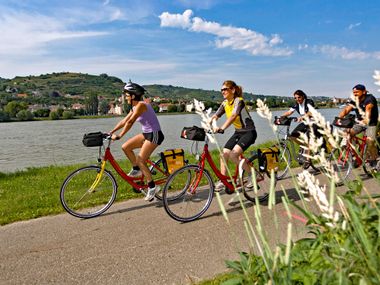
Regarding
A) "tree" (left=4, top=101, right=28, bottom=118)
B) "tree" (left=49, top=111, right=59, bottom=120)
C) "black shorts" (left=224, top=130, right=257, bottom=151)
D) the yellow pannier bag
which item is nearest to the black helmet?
the yellow pannier bag

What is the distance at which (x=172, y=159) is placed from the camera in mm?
5816

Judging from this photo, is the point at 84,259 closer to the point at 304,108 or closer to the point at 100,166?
the point at 100,166

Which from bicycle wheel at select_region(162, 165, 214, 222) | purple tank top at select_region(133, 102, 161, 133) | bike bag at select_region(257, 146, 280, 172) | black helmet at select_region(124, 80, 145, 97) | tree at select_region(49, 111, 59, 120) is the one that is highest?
black helmet at select_region(124, 80, 145, 97)

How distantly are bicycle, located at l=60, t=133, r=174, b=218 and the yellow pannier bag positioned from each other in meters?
0.17

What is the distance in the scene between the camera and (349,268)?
1447 millimetres

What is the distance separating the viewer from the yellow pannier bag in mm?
5758

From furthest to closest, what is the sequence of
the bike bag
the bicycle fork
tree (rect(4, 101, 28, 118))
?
tree (rect(4, 101, 28, 118)) → the bike bag → the bicycle fork

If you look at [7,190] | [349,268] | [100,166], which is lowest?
[7,190]

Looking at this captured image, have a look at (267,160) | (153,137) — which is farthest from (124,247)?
(267,160)

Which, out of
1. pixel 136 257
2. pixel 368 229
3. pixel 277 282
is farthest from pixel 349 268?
pixel 136 257

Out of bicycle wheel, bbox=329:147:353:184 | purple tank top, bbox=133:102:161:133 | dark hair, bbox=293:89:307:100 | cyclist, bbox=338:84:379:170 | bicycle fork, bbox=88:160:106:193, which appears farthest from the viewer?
dark hair, bbox=293:89:307:100

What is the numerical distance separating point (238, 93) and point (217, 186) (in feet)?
5.27

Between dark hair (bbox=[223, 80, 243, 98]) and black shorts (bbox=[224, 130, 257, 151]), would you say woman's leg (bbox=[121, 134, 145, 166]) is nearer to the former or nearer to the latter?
black shorts (bbox=[224, 130, 257, 151])

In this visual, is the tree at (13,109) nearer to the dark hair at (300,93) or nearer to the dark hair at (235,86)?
the dark hair at (300,93)
